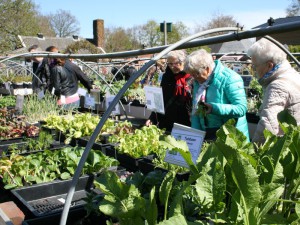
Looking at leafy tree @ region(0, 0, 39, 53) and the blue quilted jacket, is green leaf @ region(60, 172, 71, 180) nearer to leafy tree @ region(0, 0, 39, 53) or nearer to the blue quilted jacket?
the blue quilted jacket

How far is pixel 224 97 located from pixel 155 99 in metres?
0.71

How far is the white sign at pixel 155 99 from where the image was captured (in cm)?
316

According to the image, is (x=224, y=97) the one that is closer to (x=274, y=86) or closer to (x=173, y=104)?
(x=274, y=86)

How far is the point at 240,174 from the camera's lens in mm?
791

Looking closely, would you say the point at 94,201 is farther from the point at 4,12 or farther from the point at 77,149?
the point at 4,12

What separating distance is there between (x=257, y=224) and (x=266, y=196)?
86 millimetres

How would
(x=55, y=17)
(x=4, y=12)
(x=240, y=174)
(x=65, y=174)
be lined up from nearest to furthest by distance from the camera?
1. (x=240, y=174)
2. (x=65, y=174)
3. (x=4, y=12)
4. (x=55, y=17)

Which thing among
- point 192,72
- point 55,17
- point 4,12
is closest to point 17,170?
point 192,72

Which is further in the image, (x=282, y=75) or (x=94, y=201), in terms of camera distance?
(x=282, y=75)

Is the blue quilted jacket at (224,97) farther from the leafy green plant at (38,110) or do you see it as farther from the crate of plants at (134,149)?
the leafy green plant at (38,110)

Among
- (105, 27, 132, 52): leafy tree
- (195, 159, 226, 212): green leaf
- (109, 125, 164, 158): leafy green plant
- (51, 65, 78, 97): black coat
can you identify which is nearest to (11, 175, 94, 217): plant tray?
(109, 125, 164, 158): leafy green plant

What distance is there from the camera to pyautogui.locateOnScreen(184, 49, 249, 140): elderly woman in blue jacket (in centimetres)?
264

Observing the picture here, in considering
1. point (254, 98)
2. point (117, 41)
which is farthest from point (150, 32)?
point (254, 98)

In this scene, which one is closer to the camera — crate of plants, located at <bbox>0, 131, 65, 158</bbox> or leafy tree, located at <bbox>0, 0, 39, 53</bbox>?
crate of plants, located at <bbox>0, 131, 65, 158</bbox>
